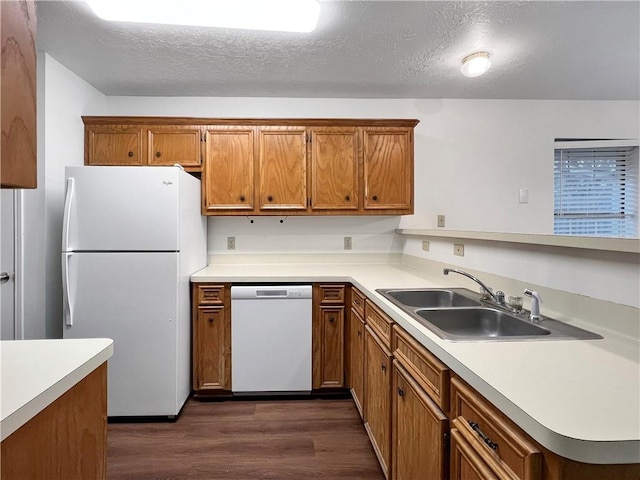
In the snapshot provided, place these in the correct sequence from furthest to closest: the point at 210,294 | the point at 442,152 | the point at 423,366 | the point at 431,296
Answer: the point at 442,152, the point at 210,294, the point at 431,296, the point at 423,366

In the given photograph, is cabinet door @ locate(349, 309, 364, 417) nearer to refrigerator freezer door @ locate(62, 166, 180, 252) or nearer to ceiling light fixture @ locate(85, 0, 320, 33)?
refrigerator freezer door @ locate(62, 166, 180, 252)

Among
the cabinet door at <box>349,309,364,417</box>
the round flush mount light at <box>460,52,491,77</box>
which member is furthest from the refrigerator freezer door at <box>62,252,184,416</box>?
the round flush mount light at <box>460,52,491,77</box>

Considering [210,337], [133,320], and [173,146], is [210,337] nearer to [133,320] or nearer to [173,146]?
[133,320]

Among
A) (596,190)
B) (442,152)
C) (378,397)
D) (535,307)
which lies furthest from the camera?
(596,190)

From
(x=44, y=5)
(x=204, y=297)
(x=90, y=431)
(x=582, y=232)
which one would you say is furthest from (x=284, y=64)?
(x=582, y=232)

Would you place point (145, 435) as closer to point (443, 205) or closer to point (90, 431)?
point (90, 431)

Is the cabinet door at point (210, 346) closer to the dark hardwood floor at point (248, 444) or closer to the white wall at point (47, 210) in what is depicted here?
the dark hardwood floor at point (248, 444)

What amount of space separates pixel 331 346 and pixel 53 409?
6.54 feet

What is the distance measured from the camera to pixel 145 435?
85.4 inches

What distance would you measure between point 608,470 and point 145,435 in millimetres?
2334

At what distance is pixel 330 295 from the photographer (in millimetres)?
2623

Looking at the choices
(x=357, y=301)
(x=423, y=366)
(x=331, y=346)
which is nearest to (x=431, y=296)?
(x=357, y=301)

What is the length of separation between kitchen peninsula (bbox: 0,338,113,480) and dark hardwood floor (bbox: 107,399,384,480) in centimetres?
104

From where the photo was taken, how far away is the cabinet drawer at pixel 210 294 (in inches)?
100
